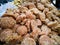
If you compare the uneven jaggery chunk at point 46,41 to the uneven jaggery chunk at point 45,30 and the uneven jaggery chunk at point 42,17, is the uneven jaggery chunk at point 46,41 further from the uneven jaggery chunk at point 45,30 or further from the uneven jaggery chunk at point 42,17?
the uneven jaggery chunk at point 42,17

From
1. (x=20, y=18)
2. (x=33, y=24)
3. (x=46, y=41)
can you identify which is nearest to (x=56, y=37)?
(x=46, y=41)

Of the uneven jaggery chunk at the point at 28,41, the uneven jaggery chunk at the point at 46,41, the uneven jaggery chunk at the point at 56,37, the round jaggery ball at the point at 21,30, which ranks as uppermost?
the round jaggery ball at the point at 21,30

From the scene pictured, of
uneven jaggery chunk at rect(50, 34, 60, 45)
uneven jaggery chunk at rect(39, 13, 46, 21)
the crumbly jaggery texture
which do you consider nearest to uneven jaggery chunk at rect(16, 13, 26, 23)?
the crumbly jaggery texture

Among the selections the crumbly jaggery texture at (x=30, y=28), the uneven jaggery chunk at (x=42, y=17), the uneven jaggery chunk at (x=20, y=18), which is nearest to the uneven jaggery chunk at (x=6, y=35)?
the crumbly jaggery texture at (x=30, y=28)

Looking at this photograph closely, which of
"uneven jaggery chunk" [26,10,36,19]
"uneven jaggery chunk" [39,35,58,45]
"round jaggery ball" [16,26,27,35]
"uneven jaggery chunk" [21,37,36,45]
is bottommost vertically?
"uneven jaggery chunk" [39,35,58,45]

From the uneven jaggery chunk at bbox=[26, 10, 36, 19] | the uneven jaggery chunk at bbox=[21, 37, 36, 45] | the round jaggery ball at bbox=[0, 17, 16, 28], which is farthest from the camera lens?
the uneven jaggery chunk at bbox=[26, 10, 36, 19]

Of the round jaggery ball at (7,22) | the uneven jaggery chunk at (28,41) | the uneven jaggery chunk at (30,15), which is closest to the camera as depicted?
the uneven jaggery chunk at (28,41)

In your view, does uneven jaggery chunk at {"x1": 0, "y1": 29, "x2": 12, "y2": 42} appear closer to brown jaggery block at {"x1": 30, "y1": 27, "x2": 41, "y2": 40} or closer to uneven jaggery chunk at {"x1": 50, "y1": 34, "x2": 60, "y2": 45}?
brown jaggery block at {"x1": 30, "y1": 27, "x2": 41, "y2": 40}

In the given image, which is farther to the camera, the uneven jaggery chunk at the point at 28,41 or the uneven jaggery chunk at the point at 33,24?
the uneven jaggery chunk at the point at 33,24

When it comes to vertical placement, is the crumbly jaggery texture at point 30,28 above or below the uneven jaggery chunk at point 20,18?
below
